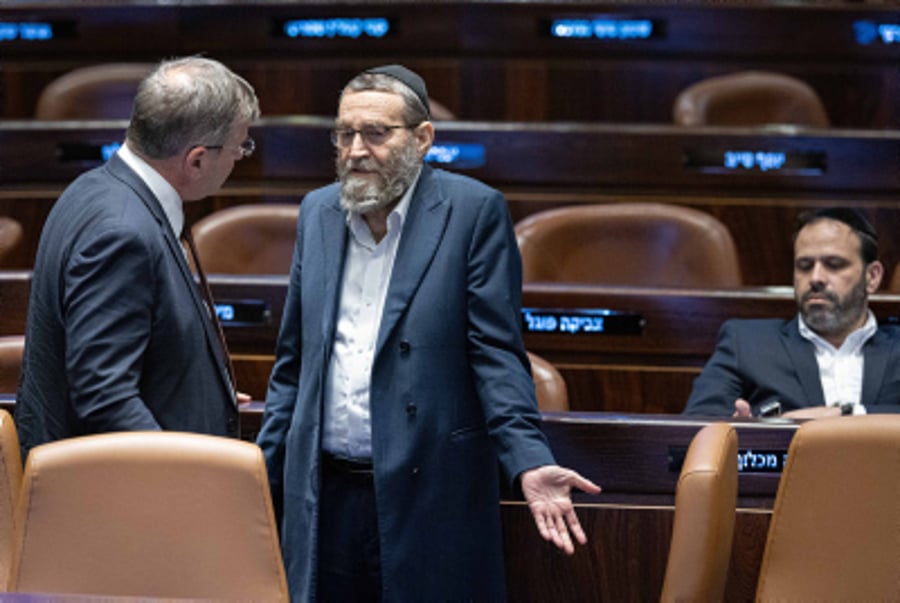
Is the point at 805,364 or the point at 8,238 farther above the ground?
the point at 8,238

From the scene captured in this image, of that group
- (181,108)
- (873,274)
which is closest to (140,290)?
(181,108)

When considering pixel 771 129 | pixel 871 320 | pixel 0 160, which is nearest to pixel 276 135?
pixel 0 160

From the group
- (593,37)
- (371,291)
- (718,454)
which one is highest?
(593,37)

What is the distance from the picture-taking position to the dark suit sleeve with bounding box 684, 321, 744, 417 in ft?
4.53

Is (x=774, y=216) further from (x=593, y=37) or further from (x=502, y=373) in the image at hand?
(x=502, y=373)

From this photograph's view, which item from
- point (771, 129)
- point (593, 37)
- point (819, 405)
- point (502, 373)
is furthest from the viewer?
point (593, 37)

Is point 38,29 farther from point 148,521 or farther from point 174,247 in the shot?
point 148,521

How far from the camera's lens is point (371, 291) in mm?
984

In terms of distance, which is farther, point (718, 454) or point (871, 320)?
point (871, 320)

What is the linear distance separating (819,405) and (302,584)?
70 centimetres


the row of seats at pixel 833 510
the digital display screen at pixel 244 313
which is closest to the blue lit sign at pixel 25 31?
the digital display screen at pixel 244 313

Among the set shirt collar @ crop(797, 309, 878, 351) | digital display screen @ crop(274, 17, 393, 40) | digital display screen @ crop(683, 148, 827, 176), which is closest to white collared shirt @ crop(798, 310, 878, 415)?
shirt collar @ crop(797, 309, 878, 351)

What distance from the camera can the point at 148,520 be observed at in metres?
0.81

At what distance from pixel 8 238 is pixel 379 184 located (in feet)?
3.55
